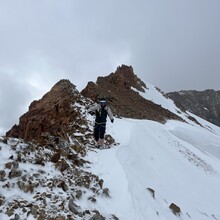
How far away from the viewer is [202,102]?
6447 inches

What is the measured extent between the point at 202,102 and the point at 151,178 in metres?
156

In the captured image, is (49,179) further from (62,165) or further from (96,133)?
(96,133)

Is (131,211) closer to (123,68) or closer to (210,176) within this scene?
(210,176)

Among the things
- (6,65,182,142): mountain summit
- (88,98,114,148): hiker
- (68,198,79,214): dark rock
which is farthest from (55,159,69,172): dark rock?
(88,98,114,148): hiker

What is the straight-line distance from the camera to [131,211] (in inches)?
392

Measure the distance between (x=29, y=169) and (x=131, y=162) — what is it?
5.80m

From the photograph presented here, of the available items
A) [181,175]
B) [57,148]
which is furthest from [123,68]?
[57,148]

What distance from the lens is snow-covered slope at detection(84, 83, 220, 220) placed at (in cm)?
1073

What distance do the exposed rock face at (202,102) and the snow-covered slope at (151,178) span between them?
131752 millimetres

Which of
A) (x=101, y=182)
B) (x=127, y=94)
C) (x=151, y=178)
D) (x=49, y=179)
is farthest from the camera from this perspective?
(x=127, y=94)

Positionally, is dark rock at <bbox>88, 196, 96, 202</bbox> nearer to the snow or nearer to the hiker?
the snow

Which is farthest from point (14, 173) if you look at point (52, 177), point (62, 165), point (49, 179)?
point (62, 165)

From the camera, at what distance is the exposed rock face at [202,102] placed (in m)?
155

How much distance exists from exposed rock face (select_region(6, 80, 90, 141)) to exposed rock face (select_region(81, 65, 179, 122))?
663 centimetres
